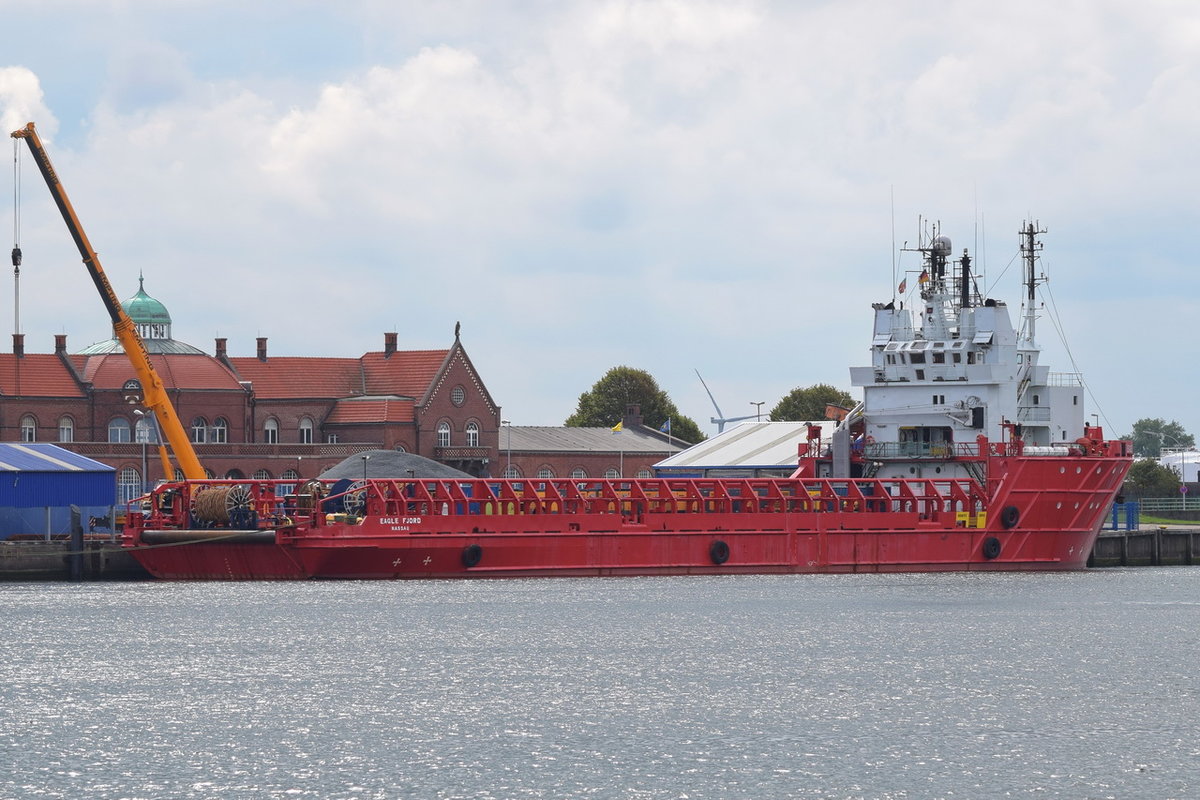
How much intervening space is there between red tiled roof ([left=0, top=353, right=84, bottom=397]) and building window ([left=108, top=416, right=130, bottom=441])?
2.52 m

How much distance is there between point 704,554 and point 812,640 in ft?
47.6

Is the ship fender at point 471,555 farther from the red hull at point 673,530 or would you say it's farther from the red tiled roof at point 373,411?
the red tiled roof at point 373,411

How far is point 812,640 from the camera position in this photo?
155 feet

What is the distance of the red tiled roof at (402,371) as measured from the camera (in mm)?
119812

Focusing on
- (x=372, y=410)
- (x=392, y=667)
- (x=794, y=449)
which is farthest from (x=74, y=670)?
(x=372, y=410)

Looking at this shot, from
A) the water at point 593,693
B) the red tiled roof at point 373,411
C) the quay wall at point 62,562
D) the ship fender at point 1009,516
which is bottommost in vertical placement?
the water at point 593,693

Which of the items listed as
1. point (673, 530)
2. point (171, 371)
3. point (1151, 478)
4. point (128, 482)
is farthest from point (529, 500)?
point (1151, 478)

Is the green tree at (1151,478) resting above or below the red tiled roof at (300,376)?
below

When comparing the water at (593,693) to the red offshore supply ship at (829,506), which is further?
the red offshore supply ship at (829,506)

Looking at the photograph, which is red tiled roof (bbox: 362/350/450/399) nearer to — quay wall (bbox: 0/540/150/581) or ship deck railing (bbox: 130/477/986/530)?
ship deck railing (bbox: 130/477/986/530)

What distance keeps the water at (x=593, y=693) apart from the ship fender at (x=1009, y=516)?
497 centimetres

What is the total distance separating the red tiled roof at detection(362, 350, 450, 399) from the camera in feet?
393

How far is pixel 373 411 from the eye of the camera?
11762 cm

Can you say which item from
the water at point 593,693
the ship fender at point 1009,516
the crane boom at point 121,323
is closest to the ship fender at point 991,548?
the ship fender at point 1009,516
